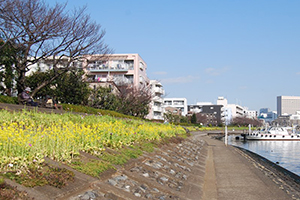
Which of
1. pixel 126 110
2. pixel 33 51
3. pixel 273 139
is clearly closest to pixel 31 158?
pixel 33 51

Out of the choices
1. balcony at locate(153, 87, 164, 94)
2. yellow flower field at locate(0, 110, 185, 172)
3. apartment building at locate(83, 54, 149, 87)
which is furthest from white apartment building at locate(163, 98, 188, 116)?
yellow flower field at locate(0, 110, 185, 172)

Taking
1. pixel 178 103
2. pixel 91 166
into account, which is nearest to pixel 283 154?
pixel 91 166

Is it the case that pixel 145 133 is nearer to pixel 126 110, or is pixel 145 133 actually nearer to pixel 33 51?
pixel 33 51

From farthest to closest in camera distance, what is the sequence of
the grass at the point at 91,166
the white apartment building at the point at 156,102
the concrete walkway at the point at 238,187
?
the white apartment building at the point at 156,102 < the concrete walkway at the point at 238,187 < the grass at the point at 91,166

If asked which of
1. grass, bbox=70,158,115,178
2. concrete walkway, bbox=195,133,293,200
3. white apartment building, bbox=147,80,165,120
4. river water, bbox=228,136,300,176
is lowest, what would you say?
river water, bbox=228,136,300,176

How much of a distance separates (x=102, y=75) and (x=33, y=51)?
39.7m

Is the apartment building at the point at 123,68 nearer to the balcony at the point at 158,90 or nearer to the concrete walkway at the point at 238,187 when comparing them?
the balcony at the point at 158,90

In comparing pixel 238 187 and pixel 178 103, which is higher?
pixel 178 103

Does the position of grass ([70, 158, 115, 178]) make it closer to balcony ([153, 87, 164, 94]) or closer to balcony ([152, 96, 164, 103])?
balcony ([152, 96, 164, 103])

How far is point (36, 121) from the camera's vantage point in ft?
34.4

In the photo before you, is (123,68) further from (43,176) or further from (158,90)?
(43,176)

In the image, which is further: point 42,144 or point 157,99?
point 157,99

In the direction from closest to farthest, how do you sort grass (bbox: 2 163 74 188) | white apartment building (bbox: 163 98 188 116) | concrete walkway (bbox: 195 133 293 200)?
1. grass (bbox: 2 163 74 188)
2. concrete walkway (bbox: 195 133 293 200)
3. white apartment building (bbox: 163 98 188 116)

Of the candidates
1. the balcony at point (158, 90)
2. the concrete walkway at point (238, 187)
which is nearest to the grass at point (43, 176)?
the concrete walkway at point (238, 187)
